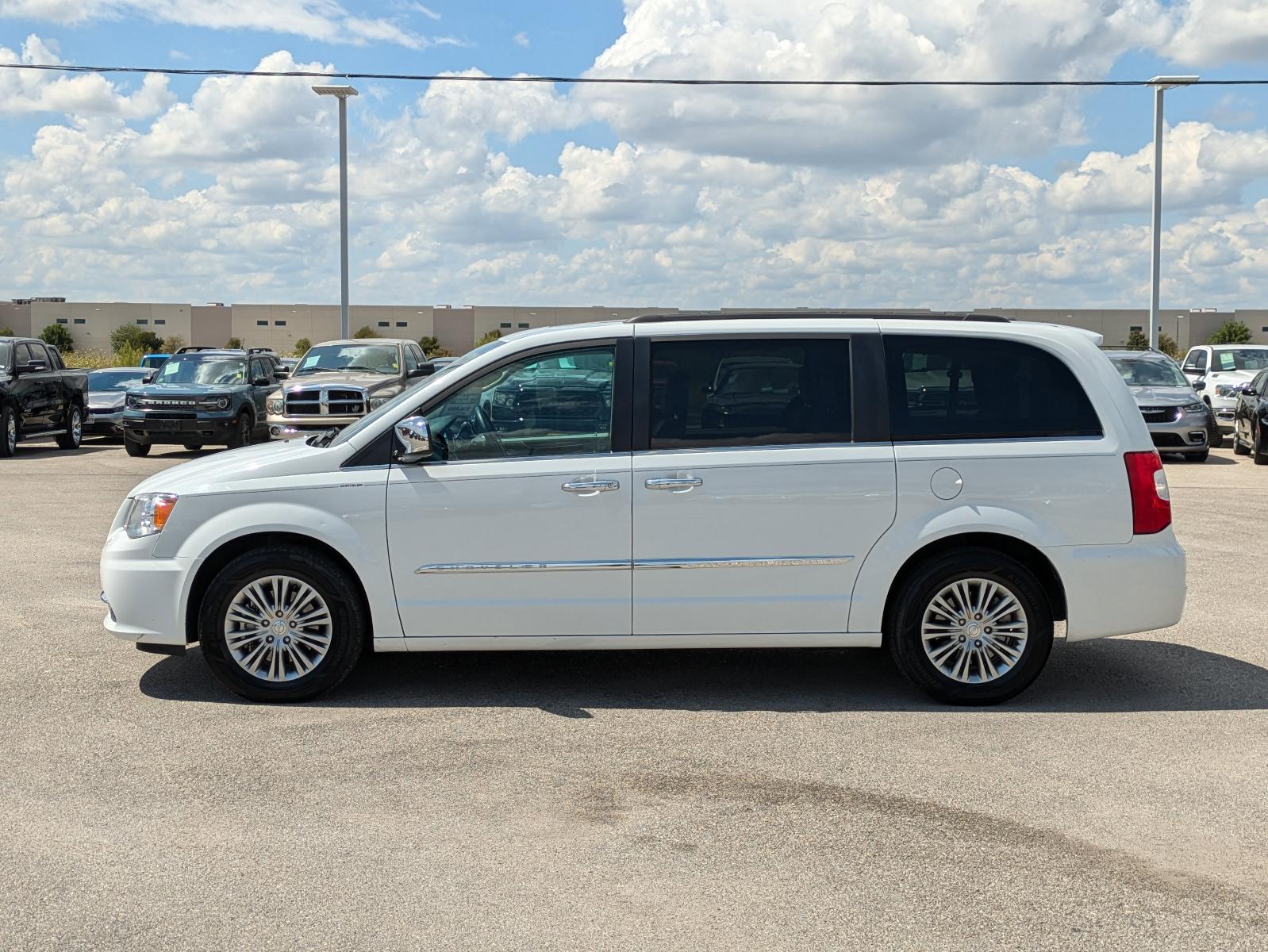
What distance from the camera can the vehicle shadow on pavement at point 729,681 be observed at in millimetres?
6875

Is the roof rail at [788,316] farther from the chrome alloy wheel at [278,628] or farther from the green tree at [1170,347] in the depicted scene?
the green tree at [1170,347]

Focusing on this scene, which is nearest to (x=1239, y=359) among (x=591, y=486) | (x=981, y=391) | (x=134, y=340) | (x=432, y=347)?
(x=981, y=391)

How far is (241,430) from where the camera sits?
23.2 m

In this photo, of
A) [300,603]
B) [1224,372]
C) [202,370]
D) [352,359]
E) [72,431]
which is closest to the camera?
[300,603]

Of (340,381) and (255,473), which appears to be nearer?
(255,473)

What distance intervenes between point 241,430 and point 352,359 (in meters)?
2.34

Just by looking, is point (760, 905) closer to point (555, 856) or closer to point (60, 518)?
point (555, 856)

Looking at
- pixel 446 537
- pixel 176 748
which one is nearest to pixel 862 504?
pixel 446 537

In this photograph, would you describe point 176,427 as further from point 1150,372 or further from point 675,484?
point 675,484

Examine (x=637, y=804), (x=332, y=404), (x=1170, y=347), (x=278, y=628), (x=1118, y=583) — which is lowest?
(x=637, y=804)

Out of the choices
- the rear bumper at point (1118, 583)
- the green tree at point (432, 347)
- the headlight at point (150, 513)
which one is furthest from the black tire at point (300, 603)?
the green tree at point (432, 347)

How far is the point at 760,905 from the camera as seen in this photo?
438 centimetres

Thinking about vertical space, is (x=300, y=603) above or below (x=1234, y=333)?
below

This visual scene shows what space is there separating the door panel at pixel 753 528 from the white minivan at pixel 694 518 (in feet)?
0.04
